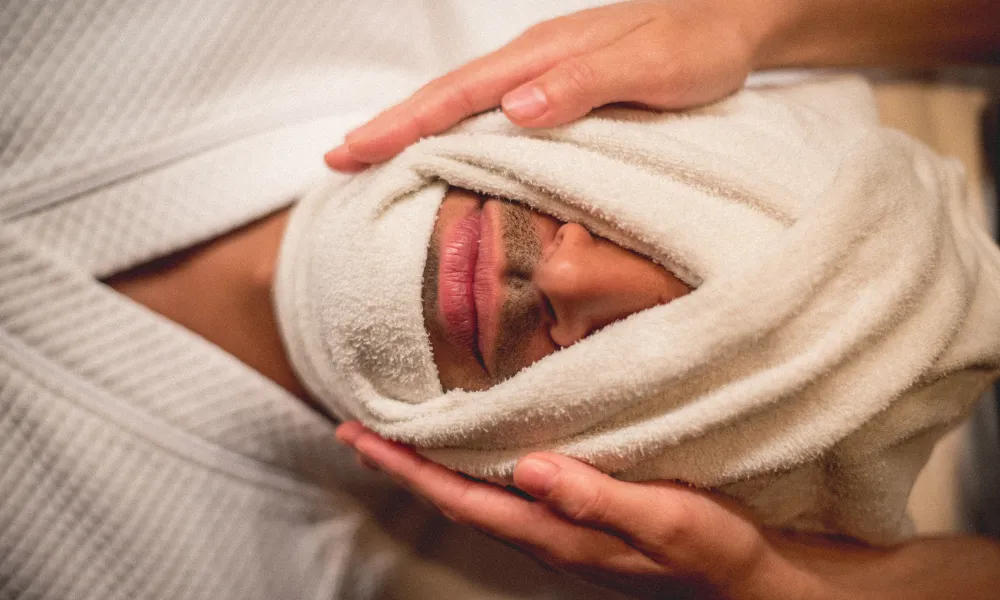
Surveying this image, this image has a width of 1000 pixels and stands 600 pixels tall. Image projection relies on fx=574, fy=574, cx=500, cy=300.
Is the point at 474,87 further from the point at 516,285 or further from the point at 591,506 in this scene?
the point at 591,506

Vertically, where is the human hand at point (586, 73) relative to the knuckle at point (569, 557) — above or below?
above

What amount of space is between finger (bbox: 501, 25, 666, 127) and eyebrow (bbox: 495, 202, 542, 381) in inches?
3.3

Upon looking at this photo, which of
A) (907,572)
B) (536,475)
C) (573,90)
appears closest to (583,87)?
(573,90)

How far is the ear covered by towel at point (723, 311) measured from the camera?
0.46 metres

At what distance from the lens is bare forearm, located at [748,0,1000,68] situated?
66 cm

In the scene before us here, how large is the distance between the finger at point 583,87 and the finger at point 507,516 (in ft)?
1.14

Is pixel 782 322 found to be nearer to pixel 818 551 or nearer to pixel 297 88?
pixel 818 551

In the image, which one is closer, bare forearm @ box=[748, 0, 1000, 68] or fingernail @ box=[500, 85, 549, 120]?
fingernail @ box=[500, 85, 549, 120]

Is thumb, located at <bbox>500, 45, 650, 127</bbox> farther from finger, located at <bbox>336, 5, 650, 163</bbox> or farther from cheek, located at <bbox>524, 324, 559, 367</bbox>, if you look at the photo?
cheek, located at <bbox>524, 324, 559, 367</bbox>

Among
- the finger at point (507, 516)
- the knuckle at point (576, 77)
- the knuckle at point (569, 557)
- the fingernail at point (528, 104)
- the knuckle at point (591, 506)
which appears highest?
the knuckle at point (576, 77)

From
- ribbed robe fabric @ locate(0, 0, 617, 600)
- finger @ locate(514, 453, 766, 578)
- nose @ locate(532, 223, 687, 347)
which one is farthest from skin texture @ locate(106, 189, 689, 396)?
ribbed robe fabric @ locate(0, 0, 617, 600)

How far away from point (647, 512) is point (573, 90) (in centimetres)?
37

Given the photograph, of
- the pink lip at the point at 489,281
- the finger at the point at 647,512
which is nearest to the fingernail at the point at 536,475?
the finger at the point at 647,512

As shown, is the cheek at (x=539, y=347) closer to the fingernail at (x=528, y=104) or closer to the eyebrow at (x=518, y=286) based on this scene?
the eyebrow at (x=518, y=286)
